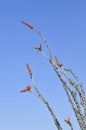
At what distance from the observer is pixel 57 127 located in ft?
28.0

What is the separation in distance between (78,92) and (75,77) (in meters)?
0.70

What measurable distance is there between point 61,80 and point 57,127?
1.37 meters

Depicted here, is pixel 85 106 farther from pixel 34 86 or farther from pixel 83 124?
pixel 34 86

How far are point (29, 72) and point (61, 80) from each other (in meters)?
1.07

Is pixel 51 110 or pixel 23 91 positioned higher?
pixel 23 91

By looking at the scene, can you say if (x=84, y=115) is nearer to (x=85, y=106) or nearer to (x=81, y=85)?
(x=85, y=106)

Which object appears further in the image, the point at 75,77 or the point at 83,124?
the point at 75,77

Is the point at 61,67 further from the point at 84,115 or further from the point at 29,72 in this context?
the point at 84,115

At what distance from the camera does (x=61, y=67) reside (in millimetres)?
9250

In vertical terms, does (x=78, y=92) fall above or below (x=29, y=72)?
below

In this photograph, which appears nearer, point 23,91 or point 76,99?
point 76,99

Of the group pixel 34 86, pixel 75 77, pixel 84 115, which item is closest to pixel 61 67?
pixel 75 77

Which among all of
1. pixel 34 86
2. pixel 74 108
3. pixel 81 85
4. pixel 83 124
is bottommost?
pixel 83 124

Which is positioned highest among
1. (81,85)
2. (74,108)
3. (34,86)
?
(34,86)
